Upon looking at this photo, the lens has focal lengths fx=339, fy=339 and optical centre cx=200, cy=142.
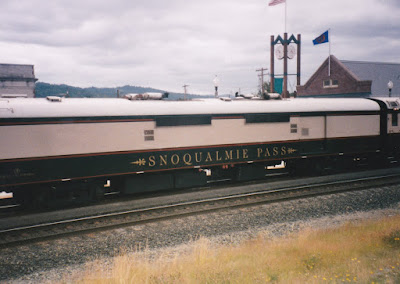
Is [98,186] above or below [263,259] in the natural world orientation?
above

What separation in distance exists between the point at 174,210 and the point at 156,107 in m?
3.97

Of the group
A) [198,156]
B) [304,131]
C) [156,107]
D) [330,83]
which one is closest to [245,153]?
[198,156]

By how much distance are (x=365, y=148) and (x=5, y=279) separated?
54.6 ft

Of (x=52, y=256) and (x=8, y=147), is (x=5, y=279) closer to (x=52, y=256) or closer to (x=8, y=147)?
(x=52, y=256)

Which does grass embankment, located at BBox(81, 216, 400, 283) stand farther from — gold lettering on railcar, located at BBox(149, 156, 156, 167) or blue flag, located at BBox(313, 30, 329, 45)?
blue flag, located at BBox(313, 30, 329, 45)

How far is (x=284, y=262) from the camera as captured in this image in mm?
7766

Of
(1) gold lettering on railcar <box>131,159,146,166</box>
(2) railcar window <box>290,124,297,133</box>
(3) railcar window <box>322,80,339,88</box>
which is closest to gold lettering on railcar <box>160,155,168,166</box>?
(1) gold lettering on railcar <box>131,159,146,166</box>

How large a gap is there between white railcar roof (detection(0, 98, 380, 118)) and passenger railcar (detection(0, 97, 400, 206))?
35 mm

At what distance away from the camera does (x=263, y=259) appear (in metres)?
7.88

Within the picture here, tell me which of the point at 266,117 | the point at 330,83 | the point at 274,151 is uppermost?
the point at 330,83

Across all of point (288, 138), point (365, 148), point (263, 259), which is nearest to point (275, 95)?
point (288, 138)

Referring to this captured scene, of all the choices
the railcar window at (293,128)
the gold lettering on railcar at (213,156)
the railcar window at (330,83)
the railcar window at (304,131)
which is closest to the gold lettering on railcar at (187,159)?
the gold lettering on railcar at (213,156)

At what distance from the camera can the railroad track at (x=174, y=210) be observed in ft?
32.3

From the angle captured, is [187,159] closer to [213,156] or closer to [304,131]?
[213,156]
